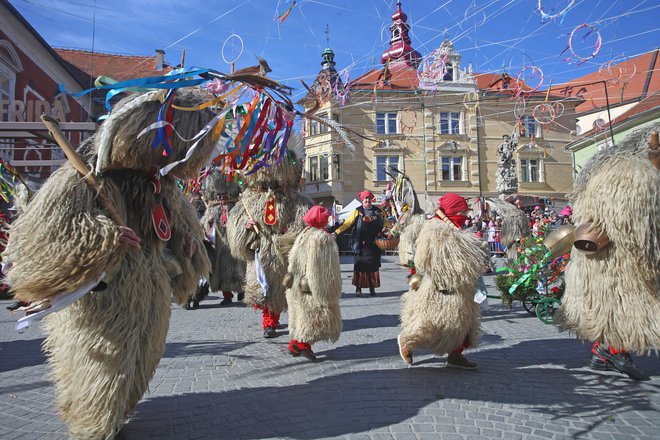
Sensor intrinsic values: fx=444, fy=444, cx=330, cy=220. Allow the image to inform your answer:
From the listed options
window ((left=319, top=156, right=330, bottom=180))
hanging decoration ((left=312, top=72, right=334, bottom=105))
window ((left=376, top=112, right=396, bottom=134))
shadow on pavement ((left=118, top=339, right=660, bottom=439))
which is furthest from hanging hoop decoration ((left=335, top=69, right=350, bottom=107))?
window ((left=319, top=156, right=330, bottom=180))

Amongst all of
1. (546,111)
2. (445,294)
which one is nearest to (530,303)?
(445,294)

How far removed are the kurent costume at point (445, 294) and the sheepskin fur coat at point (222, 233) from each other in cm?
433

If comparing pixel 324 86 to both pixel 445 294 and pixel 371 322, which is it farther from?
pixel 445 294

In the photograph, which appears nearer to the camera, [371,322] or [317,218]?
[317,218]

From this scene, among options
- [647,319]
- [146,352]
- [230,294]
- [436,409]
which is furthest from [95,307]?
[230,294]

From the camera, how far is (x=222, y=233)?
800cm

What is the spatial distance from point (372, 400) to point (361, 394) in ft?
0.47

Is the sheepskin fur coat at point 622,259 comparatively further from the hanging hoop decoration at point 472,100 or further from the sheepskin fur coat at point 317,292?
the hanging hoop decoration at point 472,100

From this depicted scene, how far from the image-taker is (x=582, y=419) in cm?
304

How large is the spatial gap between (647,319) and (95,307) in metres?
3.96

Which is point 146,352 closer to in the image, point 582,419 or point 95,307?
point 95,307

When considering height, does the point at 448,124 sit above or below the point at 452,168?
above

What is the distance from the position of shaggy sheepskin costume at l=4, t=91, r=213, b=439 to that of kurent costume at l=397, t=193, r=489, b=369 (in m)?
2.13

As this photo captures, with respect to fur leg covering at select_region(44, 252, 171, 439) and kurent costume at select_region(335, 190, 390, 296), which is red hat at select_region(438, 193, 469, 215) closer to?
fur leg covering at select_region(44, 252, 171, 439)
